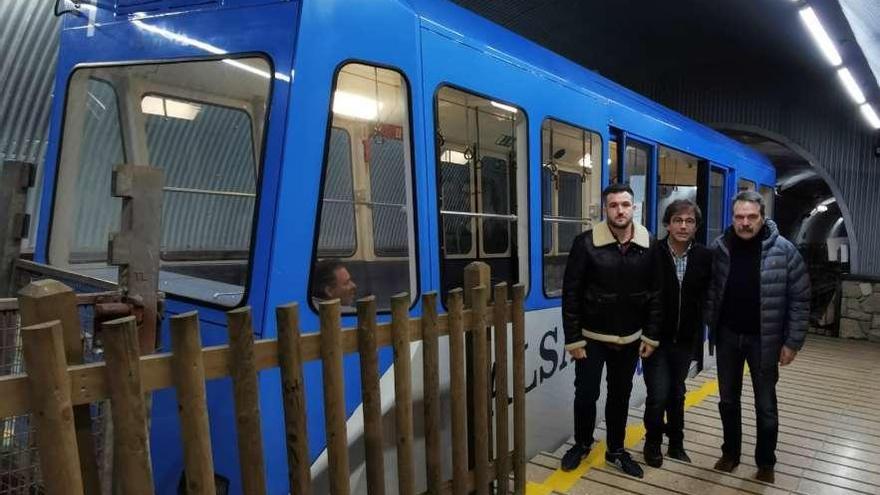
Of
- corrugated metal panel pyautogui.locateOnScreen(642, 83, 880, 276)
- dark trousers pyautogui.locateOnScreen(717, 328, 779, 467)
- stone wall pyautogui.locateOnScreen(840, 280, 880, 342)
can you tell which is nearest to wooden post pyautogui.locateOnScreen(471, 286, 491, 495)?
dark trousers pyautogui.locateOnScreen(717, 328, 779, 467)

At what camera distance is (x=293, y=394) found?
5.66 ft

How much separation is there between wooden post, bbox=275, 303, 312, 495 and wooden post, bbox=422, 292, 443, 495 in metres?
0.58

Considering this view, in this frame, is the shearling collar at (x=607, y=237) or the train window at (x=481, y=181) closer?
the shearling collar at (x=607, y=237)

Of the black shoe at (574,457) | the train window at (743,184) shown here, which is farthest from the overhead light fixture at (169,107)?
the train window at (743,184)

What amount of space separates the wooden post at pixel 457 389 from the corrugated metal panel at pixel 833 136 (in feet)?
→ 33.1

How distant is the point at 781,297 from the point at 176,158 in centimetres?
354

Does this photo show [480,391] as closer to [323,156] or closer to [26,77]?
[323,156]

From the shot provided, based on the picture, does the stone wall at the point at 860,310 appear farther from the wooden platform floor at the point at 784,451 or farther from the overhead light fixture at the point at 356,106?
the overhead light fixture at the point at 356,106

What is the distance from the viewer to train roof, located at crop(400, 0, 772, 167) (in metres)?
2.60

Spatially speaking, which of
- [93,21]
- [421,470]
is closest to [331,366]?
[421,470]

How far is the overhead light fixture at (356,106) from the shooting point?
2.75m

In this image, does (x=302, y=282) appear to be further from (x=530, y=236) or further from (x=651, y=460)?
(x=651, y=460)

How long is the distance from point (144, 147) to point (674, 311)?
3.05 m

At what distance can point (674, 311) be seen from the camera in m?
3.22
